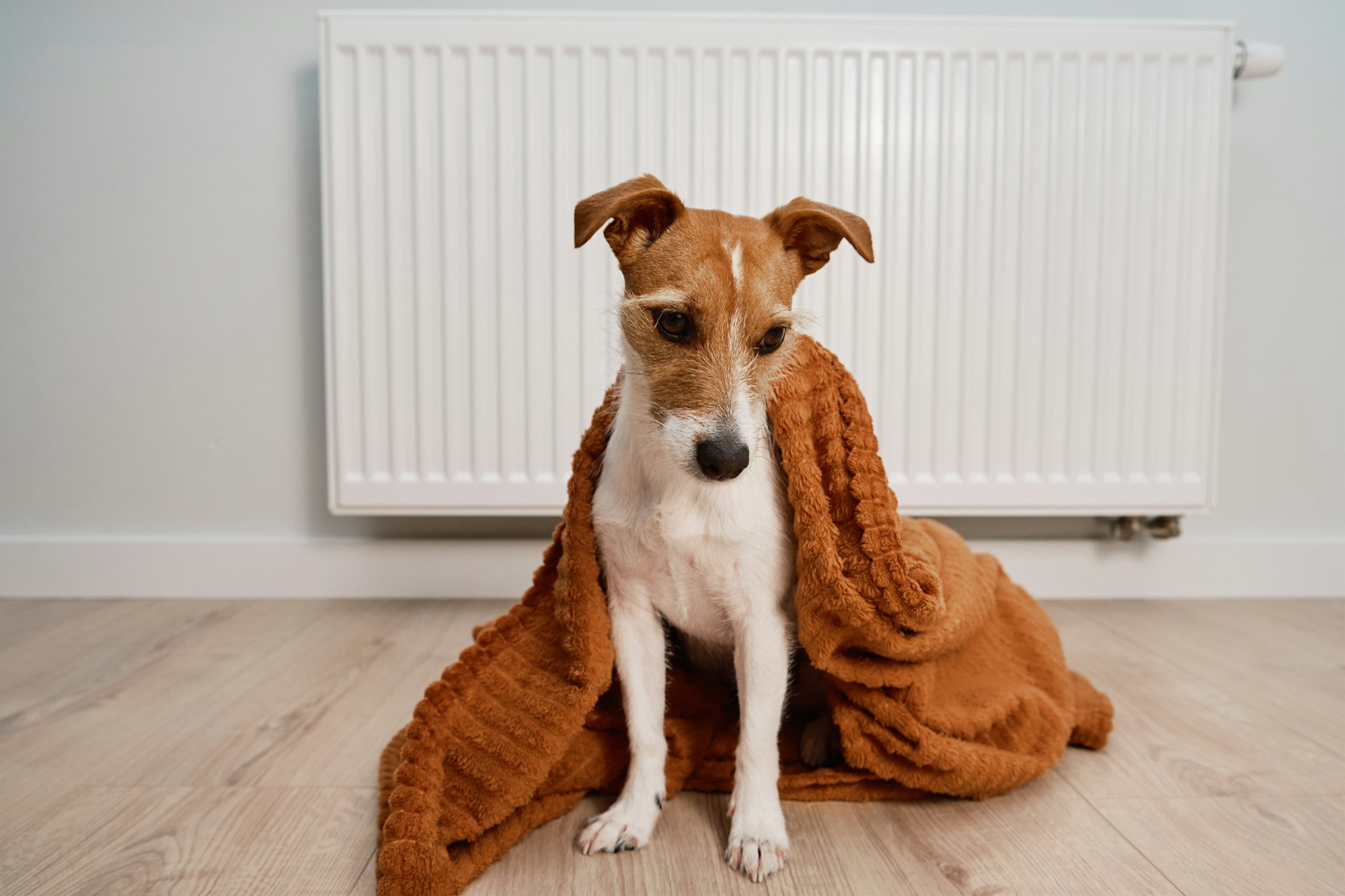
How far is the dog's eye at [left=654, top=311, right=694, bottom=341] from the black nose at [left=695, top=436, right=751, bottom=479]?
0.13m

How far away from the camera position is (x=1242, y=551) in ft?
7.16

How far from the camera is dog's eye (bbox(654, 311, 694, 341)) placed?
924 mm

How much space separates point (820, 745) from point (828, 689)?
0.38 ft

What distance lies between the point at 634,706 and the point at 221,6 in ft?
6.32

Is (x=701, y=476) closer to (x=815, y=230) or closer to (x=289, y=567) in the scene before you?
(x=815, y=230)

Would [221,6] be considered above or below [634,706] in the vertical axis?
above

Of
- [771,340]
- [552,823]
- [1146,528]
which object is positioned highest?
[771,340]

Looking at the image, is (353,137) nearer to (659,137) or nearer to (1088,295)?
(659,137)

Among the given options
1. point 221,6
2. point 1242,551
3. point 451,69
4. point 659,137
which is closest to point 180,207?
point 221,6

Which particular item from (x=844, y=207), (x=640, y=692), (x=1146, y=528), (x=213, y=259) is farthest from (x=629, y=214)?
(x=1146, y=528)

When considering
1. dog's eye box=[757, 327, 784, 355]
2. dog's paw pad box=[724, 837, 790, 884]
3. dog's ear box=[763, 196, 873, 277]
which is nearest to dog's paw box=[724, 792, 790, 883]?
dog's paw pad box=[724, 837, 790, 884]

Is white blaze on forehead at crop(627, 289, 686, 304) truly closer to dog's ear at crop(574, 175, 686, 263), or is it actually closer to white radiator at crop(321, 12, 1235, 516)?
dog's ear at crop(574, 175, 686, 263)

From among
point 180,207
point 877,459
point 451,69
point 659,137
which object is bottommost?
point 877,459

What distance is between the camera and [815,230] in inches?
40.5
